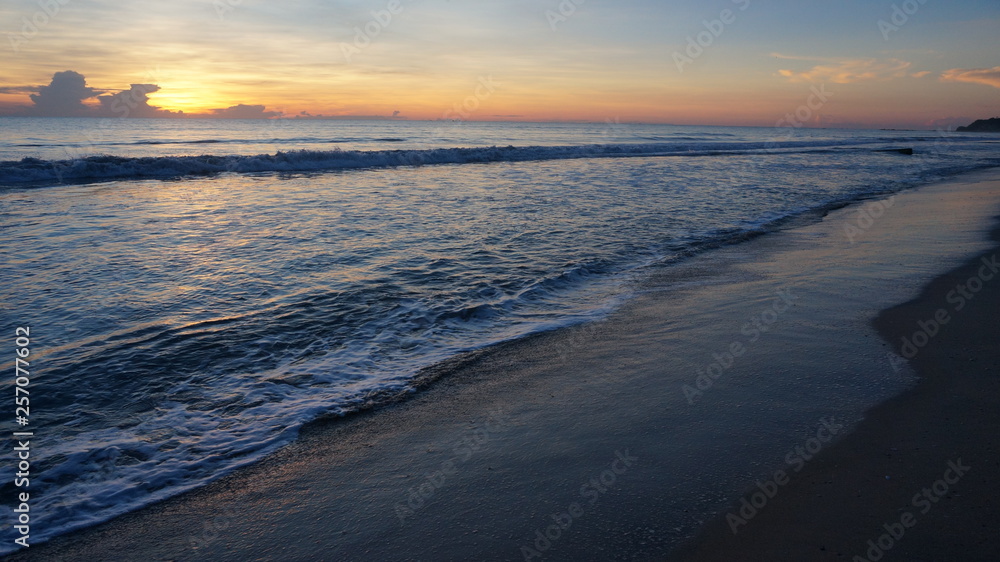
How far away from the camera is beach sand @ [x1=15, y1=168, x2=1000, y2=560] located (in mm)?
2916

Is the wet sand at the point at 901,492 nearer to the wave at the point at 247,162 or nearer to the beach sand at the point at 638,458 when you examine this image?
the beach sand at the point at 638,458

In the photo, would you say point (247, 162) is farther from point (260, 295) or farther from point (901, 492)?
point (901, 492)

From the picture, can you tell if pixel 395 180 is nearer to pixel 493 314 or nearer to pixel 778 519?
pixel 493 314

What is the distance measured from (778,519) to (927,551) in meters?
0.68

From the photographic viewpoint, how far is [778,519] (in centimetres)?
299

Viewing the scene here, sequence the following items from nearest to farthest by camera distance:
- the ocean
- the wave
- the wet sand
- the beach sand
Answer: the wet sand
the beach sand
the ocean
the wave

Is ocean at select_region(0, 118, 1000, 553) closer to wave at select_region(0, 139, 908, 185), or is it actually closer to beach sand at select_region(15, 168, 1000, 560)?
beach sand at select_region(15, 168, 1000, 560)

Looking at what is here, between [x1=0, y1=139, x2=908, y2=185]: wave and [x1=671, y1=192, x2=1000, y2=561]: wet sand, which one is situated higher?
[x1=0, y1=139, x2=908, y2=185]: wave

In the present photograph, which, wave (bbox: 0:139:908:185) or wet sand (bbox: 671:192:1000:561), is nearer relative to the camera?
wet sand (bbox: 671:192:1000:561)

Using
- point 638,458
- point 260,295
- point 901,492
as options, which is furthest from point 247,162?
point 901,492

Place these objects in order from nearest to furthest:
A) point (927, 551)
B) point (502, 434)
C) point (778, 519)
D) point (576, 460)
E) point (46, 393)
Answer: point (927, 551) → point (778, 519) → point (576, 460) → point (502, 434) → point (46, 393)

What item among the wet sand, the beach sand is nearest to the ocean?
the beach sand

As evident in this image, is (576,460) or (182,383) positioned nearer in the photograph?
(576,460)

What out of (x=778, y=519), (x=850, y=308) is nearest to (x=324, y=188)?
(x=850, y=308)
